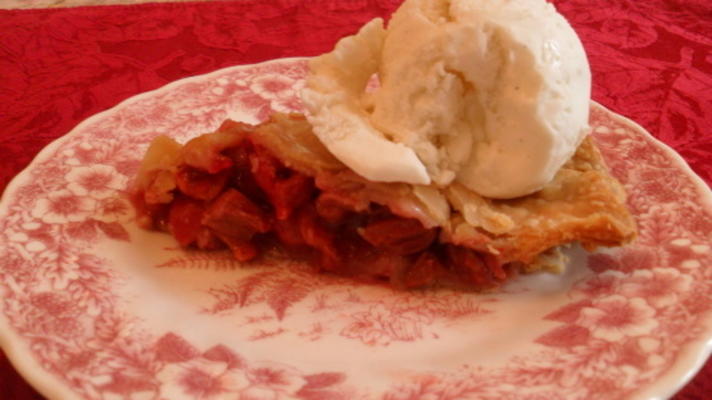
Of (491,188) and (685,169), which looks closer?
(491,188)

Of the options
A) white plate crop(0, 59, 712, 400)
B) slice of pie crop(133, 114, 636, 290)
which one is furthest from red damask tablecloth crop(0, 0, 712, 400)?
slice of pie crop(133, 114, 636, 290)

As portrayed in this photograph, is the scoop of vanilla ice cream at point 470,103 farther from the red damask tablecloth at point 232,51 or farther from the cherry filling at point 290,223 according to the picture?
the red damask tablecloth at point 232,51

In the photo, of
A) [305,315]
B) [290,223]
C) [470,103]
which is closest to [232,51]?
[290,223]

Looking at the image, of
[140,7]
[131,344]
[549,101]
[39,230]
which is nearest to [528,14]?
[549,101]

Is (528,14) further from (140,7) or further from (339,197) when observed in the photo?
(140,7)

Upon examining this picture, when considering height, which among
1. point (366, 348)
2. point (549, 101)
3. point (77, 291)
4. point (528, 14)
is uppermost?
point (528, 14)

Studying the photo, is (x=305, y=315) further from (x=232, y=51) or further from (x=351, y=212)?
(x=232, y=51)

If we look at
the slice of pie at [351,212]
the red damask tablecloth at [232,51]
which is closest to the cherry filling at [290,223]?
the slice of pie at [351,212]
